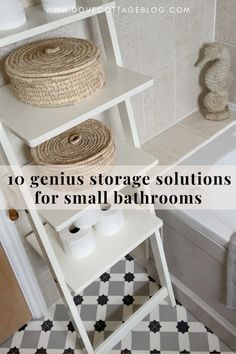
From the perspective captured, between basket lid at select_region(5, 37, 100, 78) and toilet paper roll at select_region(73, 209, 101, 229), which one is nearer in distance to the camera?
basket lid at select_region(5, 37, 100, 78)

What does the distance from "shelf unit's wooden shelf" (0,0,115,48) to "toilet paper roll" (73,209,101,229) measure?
0.59 metres

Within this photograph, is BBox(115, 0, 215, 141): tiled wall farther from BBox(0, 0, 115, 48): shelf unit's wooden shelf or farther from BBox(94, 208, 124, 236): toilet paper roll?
BBox(94, 208, 124, 236): toilet paper roll

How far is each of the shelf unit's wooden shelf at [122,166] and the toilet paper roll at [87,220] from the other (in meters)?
0.19

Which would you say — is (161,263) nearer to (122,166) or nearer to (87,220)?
(87,220)

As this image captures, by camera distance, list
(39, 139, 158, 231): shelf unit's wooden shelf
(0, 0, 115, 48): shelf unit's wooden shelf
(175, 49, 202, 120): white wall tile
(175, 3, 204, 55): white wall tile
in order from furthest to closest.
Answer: (175, 49, 202, 120): white wall tile
(175, 3, 204, 55): white wall tile
(39, 139, 158, 231): shelf unit's wooden shelf
(0, 0, 115, 48): shelf unit's wooden shelf

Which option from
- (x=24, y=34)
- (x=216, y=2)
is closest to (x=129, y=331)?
(x=24, y=34)

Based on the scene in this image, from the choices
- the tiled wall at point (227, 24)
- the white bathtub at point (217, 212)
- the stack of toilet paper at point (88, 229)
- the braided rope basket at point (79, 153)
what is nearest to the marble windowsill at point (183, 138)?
the white bathtub at point (217, 212)

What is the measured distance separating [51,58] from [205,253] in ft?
2.66

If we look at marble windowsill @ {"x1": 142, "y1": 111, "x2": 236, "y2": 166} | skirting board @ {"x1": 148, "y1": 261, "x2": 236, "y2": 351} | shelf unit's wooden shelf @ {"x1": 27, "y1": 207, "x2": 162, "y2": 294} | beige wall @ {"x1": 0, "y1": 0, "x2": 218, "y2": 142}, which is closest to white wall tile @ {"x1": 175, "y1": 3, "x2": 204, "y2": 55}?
beige wall @ {"x1": 0, "y1": 0, "x2": 218, "y2": 142}

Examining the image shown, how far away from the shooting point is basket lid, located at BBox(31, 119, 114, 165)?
43.1 inches

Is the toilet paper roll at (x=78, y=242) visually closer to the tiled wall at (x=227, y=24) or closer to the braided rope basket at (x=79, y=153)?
the braided rope basket at (x=79, y=153)

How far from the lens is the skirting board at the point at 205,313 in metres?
1.41

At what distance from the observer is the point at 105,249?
130cm

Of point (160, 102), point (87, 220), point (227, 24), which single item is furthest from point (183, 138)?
point (87, 220)
